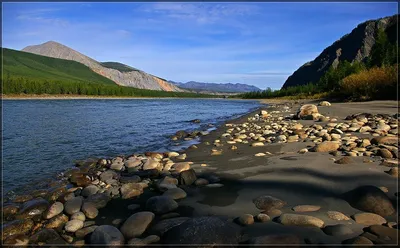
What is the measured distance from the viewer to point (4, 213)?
5.44m

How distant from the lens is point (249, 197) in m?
5.26

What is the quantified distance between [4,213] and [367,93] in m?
31.9

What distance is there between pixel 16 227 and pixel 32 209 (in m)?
0.66

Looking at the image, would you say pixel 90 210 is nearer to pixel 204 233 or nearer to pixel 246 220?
pixel 204 233

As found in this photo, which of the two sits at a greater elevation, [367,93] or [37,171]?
[367,93]

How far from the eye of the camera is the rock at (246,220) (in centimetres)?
416

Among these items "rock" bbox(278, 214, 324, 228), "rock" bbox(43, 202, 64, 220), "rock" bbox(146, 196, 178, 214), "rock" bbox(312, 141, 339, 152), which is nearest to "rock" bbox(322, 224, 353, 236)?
"rock" bbox(278, 214, 324, 228)

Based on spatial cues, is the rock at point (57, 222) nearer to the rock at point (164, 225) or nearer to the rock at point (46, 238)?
the rock at point (46, 238)

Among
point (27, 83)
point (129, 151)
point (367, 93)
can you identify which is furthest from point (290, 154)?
point (27, 83)

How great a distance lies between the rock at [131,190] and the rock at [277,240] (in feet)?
10.4

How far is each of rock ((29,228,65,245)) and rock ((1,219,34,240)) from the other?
524 millimetres

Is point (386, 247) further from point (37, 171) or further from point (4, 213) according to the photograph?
point (37, 171)

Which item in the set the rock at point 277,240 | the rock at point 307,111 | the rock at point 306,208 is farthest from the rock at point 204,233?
the rock at point 307,111

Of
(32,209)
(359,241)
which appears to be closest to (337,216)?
(359,241)
